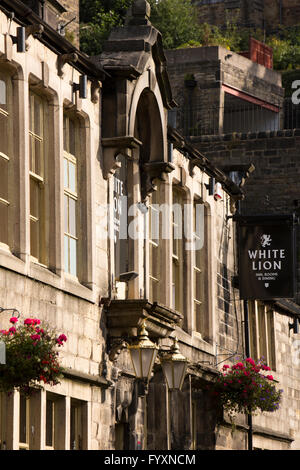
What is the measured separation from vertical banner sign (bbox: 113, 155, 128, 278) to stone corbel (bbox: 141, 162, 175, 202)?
0.38 meters

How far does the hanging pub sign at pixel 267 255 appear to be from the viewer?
2939 cm

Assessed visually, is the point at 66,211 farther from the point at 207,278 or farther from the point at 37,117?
the point at 207,278

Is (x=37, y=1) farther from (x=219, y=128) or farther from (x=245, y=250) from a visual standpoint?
(x=219, y=128)

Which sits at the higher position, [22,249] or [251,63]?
[251,63]

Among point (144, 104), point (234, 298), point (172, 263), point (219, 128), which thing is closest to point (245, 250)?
point (234, 298)

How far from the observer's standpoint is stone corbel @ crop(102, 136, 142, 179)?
2155 cm

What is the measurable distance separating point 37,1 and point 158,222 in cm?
431

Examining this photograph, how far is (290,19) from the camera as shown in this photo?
86688 mm

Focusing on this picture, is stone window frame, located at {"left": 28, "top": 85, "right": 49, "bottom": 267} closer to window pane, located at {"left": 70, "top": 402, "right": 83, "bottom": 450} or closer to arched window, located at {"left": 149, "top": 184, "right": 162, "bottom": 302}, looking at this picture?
window pane, located at {"left": 70, "top": 402, "right": 83, "bottom": 450}

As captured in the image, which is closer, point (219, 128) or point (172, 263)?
point (172, 263)

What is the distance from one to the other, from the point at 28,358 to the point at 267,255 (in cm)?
1305

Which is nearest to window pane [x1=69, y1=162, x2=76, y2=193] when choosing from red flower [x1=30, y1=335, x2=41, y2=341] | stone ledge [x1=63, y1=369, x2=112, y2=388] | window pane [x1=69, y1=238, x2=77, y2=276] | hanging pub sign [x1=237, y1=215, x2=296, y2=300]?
window pane [x1=69, y1=238, x2=77, y2=276]
